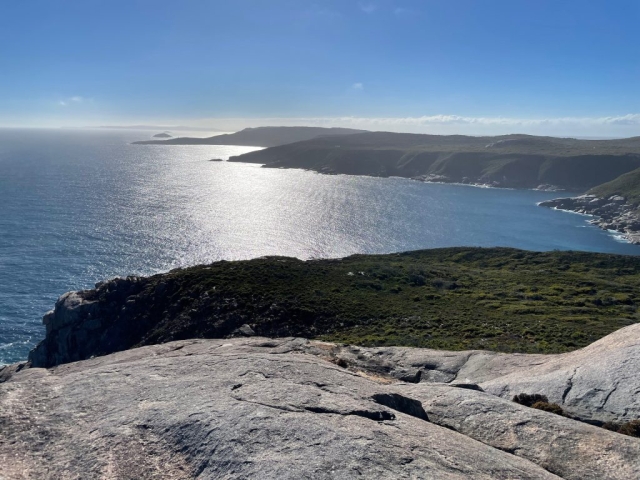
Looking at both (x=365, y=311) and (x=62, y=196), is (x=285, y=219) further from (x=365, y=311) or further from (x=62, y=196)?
(x=365, y=311)

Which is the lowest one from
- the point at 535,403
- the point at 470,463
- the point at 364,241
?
the point at 364,241

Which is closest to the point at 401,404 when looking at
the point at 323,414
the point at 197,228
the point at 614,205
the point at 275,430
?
the point at 323,414

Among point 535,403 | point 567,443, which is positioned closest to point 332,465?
point 567,443

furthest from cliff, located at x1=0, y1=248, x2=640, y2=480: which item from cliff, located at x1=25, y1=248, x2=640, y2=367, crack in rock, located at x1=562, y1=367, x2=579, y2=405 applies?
cliff, located at x1=25, y1=248, x2=640, y2=367

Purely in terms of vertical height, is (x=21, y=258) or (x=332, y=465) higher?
(x=332, y=465)

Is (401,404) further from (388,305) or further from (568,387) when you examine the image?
(388,305)

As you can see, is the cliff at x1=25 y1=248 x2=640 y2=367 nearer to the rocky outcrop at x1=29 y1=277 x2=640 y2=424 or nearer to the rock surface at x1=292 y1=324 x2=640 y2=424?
the rocky outcrop at x1=29 y1=277 x2=640 y2=424
